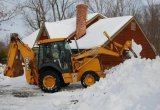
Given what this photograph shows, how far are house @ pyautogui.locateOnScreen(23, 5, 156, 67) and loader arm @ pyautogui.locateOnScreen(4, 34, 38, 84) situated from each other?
13.6 meters

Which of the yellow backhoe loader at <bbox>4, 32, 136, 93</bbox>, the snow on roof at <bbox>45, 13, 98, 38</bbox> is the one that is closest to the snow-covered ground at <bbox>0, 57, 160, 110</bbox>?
the yellow backhoe loader at <bbox>4, 32, 136, 93</bbox>

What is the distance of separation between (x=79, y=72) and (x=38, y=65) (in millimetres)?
2095

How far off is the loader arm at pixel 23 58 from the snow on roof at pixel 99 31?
14.0 metres

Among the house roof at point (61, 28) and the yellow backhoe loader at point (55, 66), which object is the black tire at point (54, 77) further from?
the house roof at point (61, 28)

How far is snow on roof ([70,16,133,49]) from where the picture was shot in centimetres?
3653

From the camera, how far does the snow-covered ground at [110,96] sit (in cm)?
1206

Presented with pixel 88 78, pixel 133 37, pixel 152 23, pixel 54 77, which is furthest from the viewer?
pixel 152 23

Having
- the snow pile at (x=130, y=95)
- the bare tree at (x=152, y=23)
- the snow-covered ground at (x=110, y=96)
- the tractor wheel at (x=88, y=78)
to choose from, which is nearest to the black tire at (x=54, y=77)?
the snow-covered ground at (x=110, y=96)

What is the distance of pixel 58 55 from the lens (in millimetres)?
20656

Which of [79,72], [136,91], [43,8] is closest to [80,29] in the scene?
[79,72]

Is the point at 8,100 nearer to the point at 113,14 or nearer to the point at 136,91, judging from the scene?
the point at 136,91

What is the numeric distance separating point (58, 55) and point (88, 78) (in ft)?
6.22

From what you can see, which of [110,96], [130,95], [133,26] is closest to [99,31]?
[133,26]

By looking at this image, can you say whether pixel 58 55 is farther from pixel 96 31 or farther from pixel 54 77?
pixel 96 31
